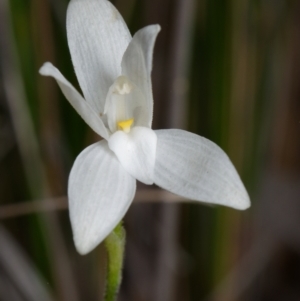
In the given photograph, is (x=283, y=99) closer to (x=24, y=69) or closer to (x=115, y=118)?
(x=24, y=69)

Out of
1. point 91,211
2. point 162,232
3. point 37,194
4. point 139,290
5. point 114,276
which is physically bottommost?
point 139,290

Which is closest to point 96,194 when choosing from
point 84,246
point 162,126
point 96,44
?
point 84,246

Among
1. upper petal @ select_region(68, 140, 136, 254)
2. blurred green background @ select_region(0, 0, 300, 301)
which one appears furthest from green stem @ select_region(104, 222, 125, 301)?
blurred green background @ select_region(0, 0, 300, 301)

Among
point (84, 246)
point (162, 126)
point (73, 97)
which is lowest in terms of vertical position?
point (162, 126)

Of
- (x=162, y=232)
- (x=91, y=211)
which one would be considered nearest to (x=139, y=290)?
(x=162, y=232)

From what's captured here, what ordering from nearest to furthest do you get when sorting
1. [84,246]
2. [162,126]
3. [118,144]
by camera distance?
[84,246]
[118,144]
[162,126]

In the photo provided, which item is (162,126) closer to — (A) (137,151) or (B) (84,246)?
(A) (137,151)

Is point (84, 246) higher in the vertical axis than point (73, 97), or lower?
lower
